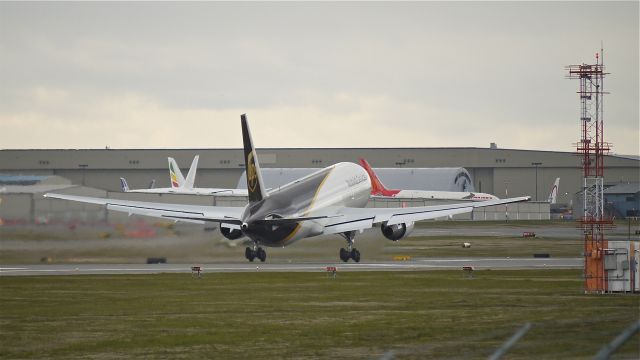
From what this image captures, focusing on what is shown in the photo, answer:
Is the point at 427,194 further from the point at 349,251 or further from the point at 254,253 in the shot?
the point at 254,253

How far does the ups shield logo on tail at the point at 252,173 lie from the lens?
62.1m

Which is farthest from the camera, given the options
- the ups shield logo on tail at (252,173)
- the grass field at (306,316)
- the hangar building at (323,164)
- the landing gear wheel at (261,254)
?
the hangar building at (323,164)

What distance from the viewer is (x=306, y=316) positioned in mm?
36000

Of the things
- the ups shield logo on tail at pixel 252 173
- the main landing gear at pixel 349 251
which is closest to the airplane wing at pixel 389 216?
the main landing gear at pixel 349 251

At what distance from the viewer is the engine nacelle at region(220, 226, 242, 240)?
63.2 meters

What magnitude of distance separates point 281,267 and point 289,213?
3.42 metres

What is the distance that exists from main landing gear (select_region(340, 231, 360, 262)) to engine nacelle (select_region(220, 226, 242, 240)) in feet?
19.0

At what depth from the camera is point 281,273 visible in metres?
56.2

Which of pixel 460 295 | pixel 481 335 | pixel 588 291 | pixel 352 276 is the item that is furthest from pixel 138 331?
pixel 352 276

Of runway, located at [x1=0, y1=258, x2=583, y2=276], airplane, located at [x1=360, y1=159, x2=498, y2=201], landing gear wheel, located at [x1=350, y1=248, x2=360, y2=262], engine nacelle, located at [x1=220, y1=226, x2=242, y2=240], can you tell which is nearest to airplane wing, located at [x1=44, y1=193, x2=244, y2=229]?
engine nacelle, located at [x1=220, y1=226, x2=242, y2=240]

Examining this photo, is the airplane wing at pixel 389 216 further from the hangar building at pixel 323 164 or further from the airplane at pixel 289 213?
the hangar building at pixel 323 164

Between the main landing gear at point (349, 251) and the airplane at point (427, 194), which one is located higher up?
the airplane at point (427, 194)

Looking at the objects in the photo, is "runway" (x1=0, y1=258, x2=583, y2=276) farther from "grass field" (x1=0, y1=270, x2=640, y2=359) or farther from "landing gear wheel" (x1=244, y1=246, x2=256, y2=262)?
"grass field" (x1=0, y1=270, x2=640, y2=359)

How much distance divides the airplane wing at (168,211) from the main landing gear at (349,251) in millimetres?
5879
